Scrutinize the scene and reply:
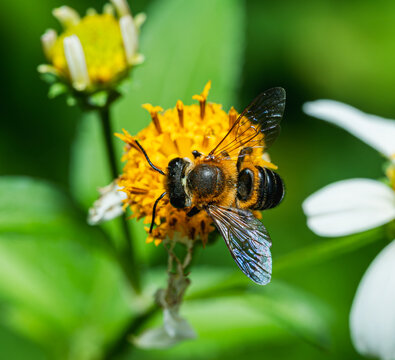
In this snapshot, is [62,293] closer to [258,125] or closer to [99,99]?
[99,99]

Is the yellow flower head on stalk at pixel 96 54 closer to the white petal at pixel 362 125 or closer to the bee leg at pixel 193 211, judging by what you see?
the bee leg at pixel 193 211

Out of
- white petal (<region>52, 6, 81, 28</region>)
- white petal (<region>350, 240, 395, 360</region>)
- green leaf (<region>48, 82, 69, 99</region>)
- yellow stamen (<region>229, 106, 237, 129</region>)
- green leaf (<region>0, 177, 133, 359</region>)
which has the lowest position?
green leaf (<region>0, 177, 133, 359</region>)

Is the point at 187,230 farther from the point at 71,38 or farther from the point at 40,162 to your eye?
the point at 40,162

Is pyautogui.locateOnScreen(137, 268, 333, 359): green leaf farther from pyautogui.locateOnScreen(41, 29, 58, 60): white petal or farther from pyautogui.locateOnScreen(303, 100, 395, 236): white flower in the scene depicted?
pyautogui.locateOnScreen(41, 29, 58, 60): white petal

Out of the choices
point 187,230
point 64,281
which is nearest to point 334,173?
point 64,281

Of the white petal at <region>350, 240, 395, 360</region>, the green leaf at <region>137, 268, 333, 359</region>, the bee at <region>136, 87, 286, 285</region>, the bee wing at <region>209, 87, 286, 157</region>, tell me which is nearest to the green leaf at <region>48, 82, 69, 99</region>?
the bee at <region>136, 87, 286, 285</region>
